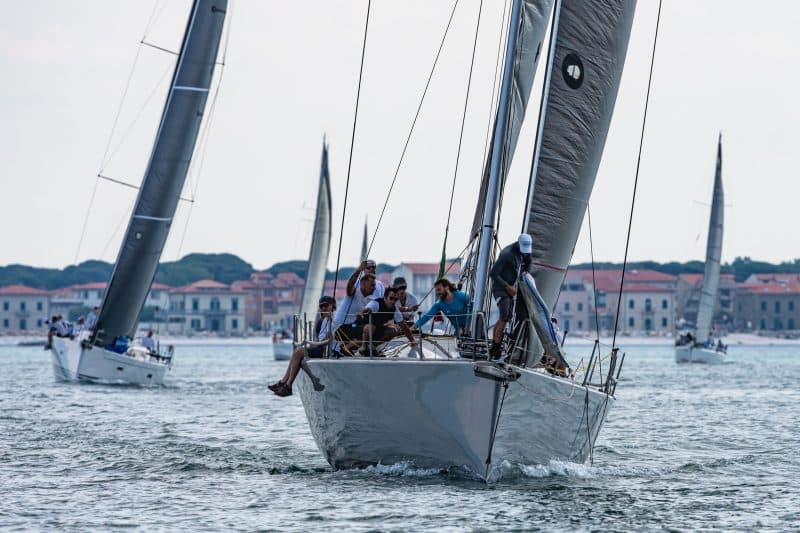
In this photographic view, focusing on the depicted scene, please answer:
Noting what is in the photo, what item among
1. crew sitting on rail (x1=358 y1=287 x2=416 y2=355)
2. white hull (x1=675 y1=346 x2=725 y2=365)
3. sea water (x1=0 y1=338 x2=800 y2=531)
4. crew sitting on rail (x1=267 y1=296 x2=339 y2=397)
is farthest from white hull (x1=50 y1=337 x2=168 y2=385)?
white hull (x1=675 y1=346 x2=725 y2=365)

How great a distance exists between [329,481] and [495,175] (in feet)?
11.5

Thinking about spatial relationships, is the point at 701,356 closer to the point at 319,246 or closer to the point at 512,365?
the point at 319,246

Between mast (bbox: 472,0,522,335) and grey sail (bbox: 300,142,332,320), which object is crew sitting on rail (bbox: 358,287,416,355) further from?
grey sail (bbox: 300,142,332,320)

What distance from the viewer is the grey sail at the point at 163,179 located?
1384 inches

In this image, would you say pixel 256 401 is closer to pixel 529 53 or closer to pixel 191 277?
pixel 529 53

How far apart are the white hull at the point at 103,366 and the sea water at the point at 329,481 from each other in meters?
7.94

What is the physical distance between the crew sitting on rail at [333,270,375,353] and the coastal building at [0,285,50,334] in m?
168

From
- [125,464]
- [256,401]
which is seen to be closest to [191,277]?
[256,401]

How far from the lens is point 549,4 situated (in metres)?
16.5

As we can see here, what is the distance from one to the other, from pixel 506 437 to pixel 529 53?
187 inches

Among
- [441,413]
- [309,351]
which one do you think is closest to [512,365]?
[441,413]

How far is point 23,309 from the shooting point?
179 meters

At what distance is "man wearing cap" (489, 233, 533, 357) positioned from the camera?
1396 centimetres

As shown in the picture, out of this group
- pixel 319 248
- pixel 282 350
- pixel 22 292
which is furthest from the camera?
pixel 22 292
